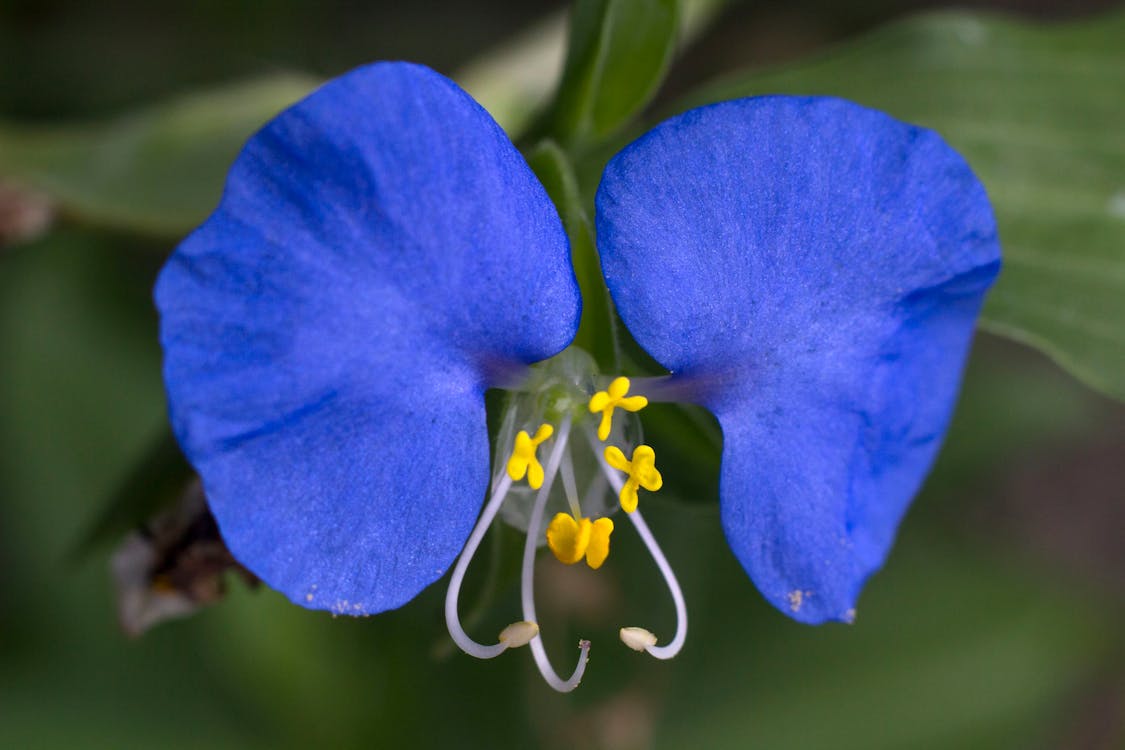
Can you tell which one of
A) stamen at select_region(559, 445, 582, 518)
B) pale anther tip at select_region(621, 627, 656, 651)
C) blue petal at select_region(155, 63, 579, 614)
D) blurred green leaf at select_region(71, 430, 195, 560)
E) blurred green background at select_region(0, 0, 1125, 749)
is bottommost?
blurred green background at select_region(0, 0, 1125, 749)

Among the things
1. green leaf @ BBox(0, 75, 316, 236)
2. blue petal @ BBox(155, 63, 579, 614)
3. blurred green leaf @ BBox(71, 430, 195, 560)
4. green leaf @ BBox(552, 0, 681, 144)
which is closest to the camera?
blue petal @ BBox(155, 63, 579, 614)

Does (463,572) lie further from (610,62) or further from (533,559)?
(610,62)

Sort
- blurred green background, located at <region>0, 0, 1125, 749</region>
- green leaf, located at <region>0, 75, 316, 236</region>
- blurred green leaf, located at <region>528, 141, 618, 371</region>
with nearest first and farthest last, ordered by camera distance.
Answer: blurred green leaf, located at <region>528, 141, 618, 371</region>, green leaf, located at <region>0, 75, 316, 236</region>, blurred green background, located at <region>0, 0, 1125, 749</region>

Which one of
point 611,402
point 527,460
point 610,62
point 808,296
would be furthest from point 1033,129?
point 527,460

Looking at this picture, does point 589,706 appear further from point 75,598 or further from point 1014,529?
point 1014,529

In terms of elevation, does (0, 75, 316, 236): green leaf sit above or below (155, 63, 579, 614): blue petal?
below

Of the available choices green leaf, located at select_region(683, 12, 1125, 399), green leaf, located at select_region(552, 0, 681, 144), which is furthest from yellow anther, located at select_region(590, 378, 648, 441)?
green leaf, located at select_region(683, 12, 1125, 399)

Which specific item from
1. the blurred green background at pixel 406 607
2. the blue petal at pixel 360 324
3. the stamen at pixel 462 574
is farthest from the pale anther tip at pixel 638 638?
the blurred green background at pixel 406 607

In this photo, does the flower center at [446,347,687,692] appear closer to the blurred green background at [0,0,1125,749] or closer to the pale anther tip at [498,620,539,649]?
the pale anther tip at [498,620,539,649]
